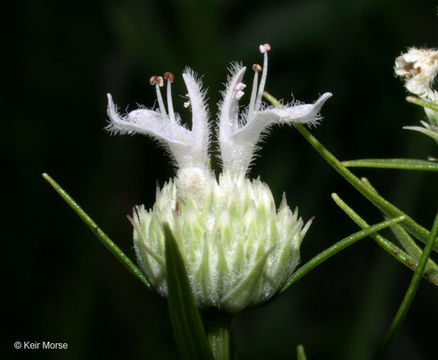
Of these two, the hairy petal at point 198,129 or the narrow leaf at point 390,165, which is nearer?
the narrow leaf at point 390,165

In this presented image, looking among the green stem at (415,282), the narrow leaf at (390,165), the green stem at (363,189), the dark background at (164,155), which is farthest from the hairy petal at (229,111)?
the dark background at (164,155)

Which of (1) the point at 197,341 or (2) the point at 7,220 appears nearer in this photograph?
(1) the point at 197,341

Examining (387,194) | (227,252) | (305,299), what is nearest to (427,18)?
(387,194)

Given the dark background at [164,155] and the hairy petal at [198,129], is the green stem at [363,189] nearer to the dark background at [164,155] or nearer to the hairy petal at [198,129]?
the hairy petal at [198,129]

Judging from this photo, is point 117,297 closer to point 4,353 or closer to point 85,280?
point 85,280

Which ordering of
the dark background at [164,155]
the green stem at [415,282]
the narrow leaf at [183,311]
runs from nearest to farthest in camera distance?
the narrow leaf at [183,311] → the green stem at [415,282] → the dark background at [164,155]

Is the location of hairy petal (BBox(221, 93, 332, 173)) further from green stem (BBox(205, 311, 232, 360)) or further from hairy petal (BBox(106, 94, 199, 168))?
green stem (BBox(205, 311, 232, 360))

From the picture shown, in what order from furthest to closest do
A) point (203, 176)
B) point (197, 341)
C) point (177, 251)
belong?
point (203, 176)
point (197, 341)
point (177, 251)
